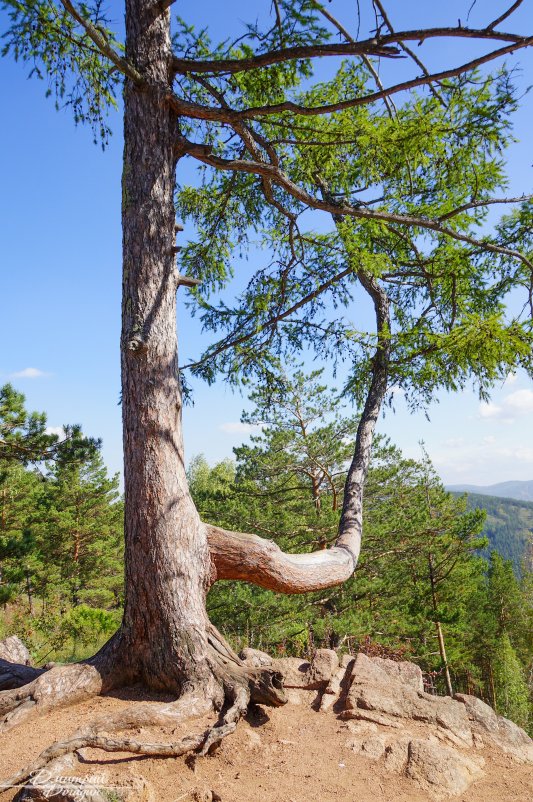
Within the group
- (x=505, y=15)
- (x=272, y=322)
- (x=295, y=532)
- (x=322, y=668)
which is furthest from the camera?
(x=295, y=532)

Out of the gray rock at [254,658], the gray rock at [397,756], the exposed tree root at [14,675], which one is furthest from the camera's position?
the gray rock at [254,658]

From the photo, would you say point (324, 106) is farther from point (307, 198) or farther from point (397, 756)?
point (397, 756)

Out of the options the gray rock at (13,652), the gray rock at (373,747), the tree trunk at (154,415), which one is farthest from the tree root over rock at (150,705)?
the gray rock at (13,652)

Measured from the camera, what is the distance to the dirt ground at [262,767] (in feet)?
9.32

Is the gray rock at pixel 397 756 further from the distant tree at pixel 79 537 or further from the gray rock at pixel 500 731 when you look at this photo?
the distant tree at pixel 79 537

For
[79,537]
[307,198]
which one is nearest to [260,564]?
[307,198]

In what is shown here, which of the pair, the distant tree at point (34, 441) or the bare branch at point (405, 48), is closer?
the bare branch at point (405, 48)

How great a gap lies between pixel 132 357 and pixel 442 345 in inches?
118

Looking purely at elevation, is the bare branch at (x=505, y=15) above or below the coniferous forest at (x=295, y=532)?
above

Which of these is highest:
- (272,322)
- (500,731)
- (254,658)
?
(272,322)

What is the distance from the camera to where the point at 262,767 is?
3.16m

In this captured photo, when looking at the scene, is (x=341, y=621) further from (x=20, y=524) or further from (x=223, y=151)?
(x=20, y=524)

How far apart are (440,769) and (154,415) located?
121 inches

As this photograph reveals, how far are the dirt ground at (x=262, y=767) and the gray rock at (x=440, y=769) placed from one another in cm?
7
